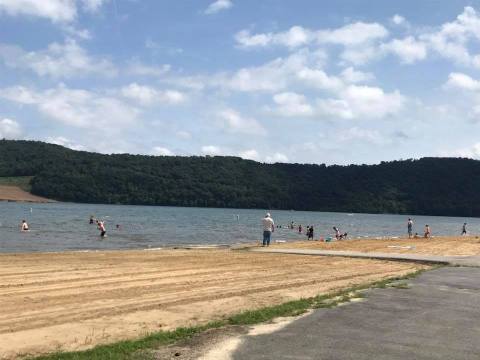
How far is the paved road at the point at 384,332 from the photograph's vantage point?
283 inches

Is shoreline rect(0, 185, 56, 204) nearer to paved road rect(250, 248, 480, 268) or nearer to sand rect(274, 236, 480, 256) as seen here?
sand rect(274, 236, 480, 256)

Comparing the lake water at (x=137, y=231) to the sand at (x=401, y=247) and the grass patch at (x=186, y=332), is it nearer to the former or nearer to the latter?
the sand at (x=401, y=247)

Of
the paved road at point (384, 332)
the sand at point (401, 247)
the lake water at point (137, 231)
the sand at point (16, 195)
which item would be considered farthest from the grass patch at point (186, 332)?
the sand at point (16, 195)

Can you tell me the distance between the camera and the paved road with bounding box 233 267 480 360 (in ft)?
23.6

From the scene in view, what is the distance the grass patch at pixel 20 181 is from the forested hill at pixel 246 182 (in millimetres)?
2391

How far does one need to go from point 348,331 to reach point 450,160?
6493 inches

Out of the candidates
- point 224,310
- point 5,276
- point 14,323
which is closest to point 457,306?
point 224,310

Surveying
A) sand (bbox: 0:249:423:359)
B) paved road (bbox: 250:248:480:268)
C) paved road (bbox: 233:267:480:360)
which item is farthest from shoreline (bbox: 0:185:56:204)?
paved road (bbox: 233:267:480:360)

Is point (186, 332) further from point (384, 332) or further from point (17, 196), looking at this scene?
point (17, 196)

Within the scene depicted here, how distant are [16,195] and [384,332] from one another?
152563 millimetres

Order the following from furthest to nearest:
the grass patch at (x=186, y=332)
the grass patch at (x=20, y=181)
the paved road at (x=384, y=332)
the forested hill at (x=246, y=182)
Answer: the forested hill at (x=246, y=182) → the grass patch at (x=20, y=181) → the paved road at (x=384, y=332) → the grass patch at (x=186, y=332)

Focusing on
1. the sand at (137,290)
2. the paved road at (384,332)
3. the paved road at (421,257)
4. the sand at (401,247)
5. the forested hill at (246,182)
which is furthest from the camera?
the forested hill at (246,182)

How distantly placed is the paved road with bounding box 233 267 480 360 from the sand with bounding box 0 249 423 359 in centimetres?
192

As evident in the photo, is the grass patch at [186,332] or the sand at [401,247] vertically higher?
the sand at [401,247]
